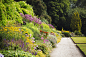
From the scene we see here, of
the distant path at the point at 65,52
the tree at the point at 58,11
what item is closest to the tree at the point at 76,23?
the tree at the point at 58,11

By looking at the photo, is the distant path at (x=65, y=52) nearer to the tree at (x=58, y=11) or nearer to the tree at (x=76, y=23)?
the tree at (x=76, y=23)

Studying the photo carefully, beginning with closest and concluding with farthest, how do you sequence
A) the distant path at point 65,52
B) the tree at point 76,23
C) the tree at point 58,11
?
the distant path at point 65,52 < the tree at point 76,23 < the tree at point 58,11

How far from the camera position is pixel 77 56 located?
5770 millimetres

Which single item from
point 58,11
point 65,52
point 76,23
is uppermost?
point 58,11

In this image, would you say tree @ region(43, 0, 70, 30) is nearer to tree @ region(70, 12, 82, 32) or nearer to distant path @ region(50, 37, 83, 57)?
tree @ region(70, 12, 82, 32)

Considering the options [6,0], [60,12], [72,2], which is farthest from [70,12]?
[6,0]

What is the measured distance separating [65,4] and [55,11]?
3.28 meters

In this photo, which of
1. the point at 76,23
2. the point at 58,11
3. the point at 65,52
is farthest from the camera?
the point at 58,11

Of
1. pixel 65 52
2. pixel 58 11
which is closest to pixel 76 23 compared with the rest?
pixel 58 11

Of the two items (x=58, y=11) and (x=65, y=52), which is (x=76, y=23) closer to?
(x=58, y=11)

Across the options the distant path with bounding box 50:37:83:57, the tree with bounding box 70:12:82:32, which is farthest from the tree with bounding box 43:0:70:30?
the distant path with bounding box 50:37:83:57

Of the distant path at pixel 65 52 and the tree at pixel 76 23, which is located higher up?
the distant path at pixel 65 52

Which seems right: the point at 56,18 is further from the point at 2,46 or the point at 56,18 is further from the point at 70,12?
the point at 2,46

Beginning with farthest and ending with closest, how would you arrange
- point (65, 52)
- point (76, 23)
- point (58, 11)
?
point (58, 11) < point (76, 23) < point (65, 52)
